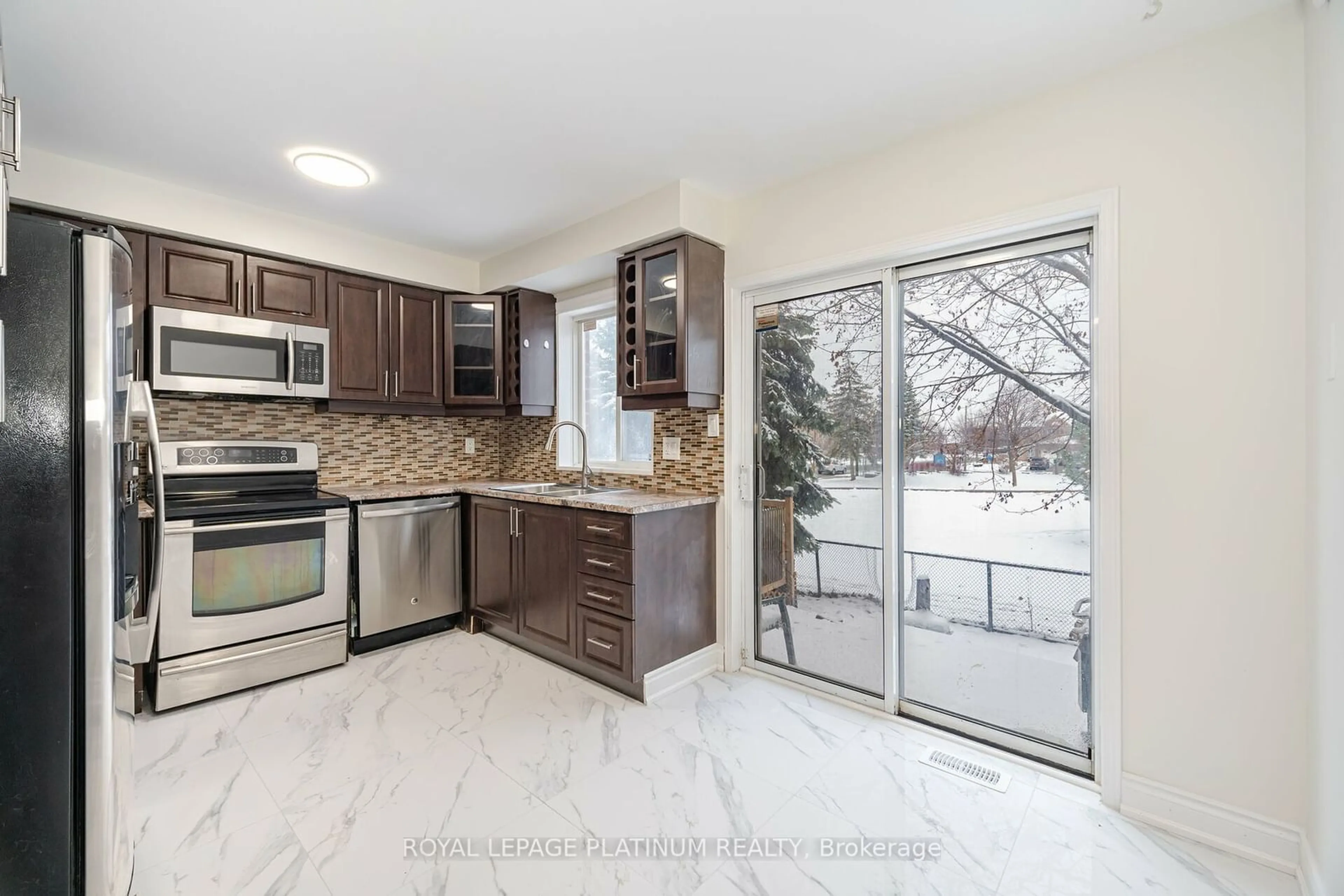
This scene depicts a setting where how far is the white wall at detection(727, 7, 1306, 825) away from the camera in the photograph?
1612 millimetres

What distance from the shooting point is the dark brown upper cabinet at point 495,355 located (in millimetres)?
3820

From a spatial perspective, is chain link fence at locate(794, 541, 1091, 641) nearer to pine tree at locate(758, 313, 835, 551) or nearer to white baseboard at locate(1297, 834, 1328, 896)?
pine tree at locate(758, 313, 835, 551)

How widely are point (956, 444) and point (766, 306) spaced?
3.73ft

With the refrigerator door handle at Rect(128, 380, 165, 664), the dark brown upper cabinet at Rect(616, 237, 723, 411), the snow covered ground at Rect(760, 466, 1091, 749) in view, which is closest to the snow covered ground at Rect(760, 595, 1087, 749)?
the snow covered ground at Rect(760, 466, 1091, 749)

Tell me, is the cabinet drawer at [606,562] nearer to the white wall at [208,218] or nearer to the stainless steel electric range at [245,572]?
the stainless steel electric range at [245,572]

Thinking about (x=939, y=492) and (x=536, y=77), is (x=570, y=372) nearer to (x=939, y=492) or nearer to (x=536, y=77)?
(x=536, y=77)

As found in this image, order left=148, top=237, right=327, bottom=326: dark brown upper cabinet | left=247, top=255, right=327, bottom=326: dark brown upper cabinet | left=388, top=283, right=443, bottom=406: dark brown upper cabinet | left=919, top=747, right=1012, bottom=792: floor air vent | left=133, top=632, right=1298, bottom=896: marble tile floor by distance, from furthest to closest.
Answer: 1. left=388, top=283, right=443, bottom=406: dark brown upper cabinet
2. left=247, top=255, right=327, bottom=326: dark brown upper cabinet
3. left=148, top=237, right=327, bottom=326: dark brown upper cabinet
4. left=919, top=747, right=1012, bottom=792: floor air vent
5. left=133, top=632, right=1298, bottom=896: marble tile floor

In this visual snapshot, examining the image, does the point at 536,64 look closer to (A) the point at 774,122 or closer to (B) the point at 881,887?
(A) the point at 774,122

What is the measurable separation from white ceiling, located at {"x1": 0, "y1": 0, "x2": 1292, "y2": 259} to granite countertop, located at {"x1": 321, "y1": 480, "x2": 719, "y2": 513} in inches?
59.6

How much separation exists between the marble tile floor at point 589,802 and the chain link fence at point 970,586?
496 millimetres

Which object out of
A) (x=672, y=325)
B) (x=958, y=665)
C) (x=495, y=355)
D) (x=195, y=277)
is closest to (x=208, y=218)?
(x=195, y=277)

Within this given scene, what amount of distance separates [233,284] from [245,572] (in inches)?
57.4

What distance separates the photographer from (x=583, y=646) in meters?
2.81

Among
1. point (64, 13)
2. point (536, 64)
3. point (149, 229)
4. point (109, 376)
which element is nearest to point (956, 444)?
point (536, 64)
